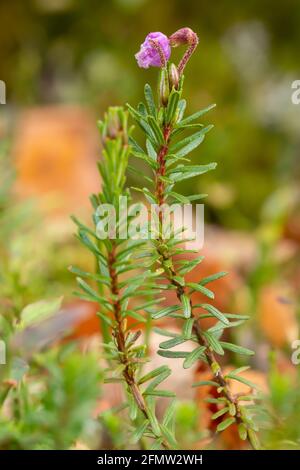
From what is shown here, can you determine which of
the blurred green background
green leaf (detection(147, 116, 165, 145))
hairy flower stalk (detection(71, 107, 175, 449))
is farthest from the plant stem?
the blurred green background

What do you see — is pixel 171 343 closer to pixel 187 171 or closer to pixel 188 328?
pixel 188 328

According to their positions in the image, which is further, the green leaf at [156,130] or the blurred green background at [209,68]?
the blurred green background at [209,68]

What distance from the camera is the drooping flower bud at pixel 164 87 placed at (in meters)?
0.56

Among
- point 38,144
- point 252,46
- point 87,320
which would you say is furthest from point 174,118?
point 252,46

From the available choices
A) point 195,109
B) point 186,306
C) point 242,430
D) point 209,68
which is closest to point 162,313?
→ point 186,306

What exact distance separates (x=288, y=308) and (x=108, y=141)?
844mm

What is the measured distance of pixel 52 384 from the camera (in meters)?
0.74

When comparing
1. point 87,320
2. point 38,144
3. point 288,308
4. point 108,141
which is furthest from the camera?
point 38,144

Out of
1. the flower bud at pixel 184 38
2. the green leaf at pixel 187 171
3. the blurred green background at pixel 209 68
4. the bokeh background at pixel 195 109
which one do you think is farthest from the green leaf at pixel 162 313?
the blurred green background at pixel 209 68

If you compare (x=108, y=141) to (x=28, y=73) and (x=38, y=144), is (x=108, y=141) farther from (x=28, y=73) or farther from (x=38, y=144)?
(x=38, y=144)

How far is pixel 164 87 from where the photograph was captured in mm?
565

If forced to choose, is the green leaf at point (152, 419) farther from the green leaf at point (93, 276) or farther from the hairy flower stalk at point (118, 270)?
the green leaf at point (93, 276)

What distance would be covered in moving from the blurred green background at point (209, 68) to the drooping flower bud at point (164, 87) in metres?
1.30

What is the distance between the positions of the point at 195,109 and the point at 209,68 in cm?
17
